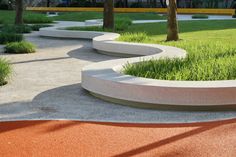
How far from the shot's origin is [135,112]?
299 inches

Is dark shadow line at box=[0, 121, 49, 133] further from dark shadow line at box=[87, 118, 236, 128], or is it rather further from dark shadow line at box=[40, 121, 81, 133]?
dark shadow line at box=[87, 118, 236, 128]

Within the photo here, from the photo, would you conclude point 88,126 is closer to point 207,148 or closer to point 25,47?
point 207,148

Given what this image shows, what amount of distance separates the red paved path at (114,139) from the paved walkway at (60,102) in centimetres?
41

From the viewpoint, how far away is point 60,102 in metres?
8.50

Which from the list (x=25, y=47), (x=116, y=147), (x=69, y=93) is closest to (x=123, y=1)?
(x=25, y=47)

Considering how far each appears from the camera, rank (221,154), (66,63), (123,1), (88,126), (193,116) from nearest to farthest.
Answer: (221,154) → (88,126) → (193,116) → (66,63) → (123,1)

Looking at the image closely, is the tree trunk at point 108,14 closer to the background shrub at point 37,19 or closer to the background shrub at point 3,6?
the background shrub at point 37,19

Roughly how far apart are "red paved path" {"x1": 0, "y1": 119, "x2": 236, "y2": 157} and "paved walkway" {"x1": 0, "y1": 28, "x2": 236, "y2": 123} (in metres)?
0.41

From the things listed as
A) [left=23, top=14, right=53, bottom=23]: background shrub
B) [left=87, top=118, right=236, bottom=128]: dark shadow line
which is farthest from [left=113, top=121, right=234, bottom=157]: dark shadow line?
[left=23, top=14, right=53, bottom=23]: background shrub

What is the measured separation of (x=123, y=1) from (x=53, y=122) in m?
50.7

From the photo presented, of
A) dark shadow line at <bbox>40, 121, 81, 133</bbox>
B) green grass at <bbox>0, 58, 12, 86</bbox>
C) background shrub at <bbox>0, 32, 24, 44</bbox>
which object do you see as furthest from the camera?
background shrub at <bbox>0, 32, 24, 44</bbox>

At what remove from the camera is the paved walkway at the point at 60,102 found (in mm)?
7289

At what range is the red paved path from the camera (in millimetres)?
5637

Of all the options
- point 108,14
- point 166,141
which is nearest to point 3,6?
point 108,14
